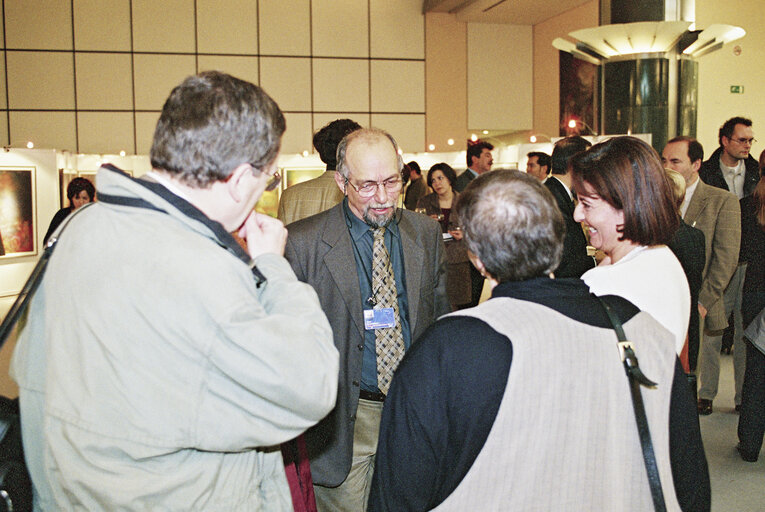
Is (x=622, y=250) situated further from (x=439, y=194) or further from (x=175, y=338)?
(x=439, y=194)

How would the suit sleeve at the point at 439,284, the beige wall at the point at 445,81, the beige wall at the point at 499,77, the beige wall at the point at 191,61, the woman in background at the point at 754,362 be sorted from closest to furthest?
the suit sleeve at the point at 439,284
the woman in background at the point at 754,362
the beige wall at the point at 191,61
the beige wall at the point at 445,81
the beige wall at the point at 499,77

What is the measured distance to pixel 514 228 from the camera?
54.7 inches

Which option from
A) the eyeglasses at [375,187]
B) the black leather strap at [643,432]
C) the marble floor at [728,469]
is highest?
the eyeglasses at [375,187]

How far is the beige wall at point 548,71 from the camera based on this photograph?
12594 millimetres

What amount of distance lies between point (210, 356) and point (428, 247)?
156cm

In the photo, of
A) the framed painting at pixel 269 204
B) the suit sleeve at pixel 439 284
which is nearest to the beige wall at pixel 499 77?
the framed painting at pixel 269 204

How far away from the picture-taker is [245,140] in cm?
126

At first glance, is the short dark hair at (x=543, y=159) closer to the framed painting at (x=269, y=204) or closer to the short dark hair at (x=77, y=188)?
the short dark hair at (x=77, y=188)

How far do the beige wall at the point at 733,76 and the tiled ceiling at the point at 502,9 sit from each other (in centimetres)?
271

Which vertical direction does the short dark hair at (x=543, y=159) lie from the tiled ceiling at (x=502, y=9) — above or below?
below

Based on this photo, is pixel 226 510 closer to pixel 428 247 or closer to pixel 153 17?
pixel 428 247

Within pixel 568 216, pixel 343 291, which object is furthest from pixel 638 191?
pixel 568 216

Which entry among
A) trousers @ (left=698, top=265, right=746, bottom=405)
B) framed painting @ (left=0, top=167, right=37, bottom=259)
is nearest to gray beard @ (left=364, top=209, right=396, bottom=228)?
trousers @ (left=698, top=265, right=746, bottom=405)

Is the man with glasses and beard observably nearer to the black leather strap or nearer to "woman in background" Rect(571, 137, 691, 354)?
"woman in background" Rect(571, 137, 691, 354)
